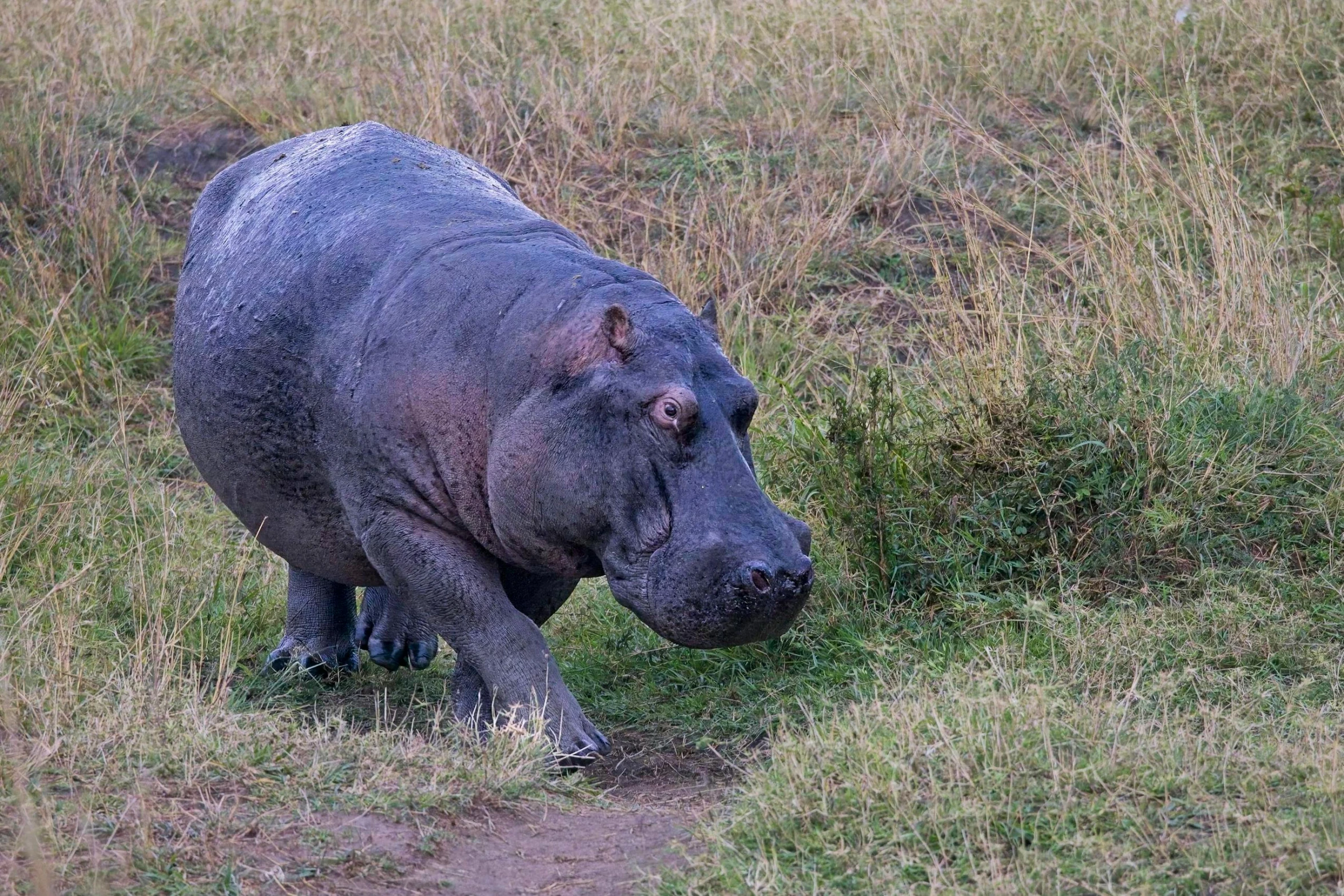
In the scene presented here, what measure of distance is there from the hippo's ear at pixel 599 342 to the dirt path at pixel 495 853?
113cm

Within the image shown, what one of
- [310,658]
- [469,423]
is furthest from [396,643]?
[469,423]

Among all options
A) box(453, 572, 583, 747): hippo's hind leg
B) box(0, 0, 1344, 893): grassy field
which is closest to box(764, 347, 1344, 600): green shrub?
box(0, 0, 1344, 893): grassy field

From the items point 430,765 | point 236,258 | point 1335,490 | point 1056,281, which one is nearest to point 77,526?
point 236,258

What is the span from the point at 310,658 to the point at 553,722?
1.53m

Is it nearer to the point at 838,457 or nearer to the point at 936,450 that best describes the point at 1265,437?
the point at 936,450

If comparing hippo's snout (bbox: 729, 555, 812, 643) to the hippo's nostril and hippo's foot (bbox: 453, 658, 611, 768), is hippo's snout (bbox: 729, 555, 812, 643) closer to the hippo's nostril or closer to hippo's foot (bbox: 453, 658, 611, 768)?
the hippo's nostril

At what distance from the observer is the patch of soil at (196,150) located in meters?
8.91

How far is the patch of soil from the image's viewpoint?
8914mm

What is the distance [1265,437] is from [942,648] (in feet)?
4.63

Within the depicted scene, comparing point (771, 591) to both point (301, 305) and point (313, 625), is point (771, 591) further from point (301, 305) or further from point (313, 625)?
point (313, 625)

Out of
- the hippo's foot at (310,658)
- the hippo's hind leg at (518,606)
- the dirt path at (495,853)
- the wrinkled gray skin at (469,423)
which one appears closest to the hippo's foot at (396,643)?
the wrinkled gray skin at (469,423)

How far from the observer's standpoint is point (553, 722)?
4309 mm

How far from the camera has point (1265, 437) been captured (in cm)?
534

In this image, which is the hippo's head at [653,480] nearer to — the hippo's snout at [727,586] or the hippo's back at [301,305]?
the hippo's snout at [727,586]
